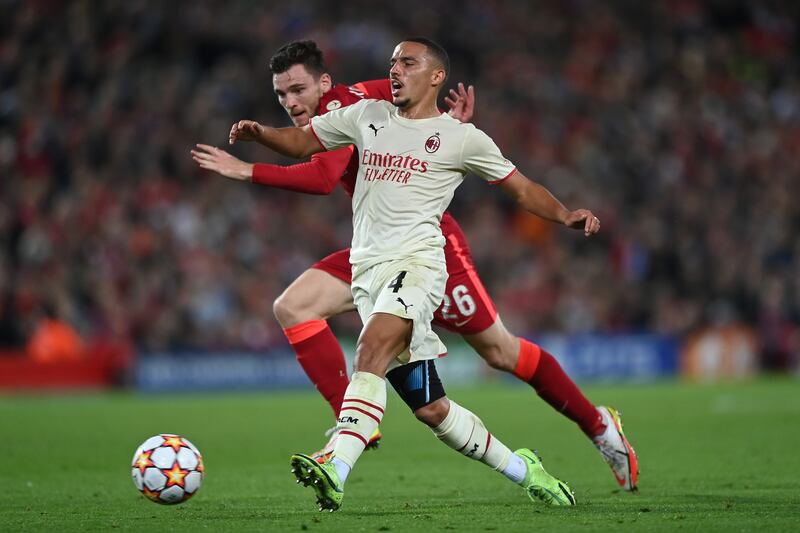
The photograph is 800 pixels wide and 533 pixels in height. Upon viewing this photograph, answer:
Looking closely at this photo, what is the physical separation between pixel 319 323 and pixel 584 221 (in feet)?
6.41

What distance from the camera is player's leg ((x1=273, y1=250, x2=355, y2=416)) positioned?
718cm

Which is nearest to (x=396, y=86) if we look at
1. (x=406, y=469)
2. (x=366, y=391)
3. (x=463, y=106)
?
(x=463, y=106)

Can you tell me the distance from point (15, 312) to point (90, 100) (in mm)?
3728

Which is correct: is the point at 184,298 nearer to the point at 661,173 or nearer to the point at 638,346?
the point at 638,346

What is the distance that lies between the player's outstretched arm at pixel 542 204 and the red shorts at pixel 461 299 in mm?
858

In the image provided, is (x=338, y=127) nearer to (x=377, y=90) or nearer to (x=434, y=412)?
(x=377, y=90)

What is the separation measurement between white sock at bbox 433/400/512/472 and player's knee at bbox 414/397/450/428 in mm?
24

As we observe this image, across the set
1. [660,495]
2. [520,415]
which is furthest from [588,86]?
[660,495]

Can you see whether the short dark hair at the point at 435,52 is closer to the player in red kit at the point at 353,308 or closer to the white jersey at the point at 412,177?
the white jersey at the point at 412,177

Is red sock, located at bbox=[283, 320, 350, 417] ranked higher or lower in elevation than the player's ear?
lower

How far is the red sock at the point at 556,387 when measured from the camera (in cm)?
707

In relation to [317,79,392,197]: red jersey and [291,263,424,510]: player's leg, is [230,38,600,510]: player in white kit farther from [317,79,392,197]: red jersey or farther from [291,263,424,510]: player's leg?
[317,79,392,197]: red jersey

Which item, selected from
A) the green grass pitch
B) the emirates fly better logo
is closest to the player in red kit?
the green grass pitch

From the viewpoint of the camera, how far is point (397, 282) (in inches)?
234
